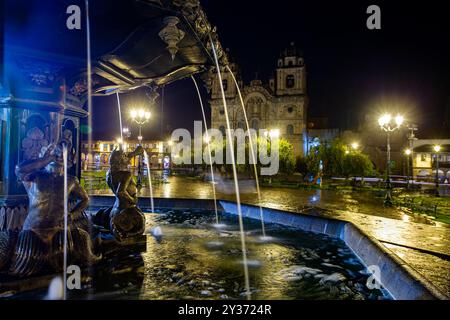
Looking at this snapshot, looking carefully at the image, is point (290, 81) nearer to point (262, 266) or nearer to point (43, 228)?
point (262, 266)

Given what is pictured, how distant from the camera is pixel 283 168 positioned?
102ft

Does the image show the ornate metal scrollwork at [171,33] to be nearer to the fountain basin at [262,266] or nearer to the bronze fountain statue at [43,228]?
the bronze fountain statue at [43,228]

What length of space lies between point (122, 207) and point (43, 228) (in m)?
1.75

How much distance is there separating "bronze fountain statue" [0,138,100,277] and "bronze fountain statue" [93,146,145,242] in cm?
119

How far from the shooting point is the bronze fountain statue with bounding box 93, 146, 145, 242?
5852 mm

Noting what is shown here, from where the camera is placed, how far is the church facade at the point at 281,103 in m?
61.4

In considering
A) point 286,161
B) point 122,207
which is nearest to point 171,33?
point 122,207

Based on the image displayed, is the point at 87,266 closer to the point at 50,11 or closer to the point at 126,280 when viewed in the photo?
the point at 126,280

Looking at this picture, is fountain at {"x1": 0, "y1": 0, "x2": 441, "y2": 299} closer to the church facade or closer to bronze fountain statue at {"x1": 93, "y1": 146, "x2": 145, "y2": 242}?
bronze fountain statue at {"x1": 93, "y1": 146, "x2": 145, "y2": 242}

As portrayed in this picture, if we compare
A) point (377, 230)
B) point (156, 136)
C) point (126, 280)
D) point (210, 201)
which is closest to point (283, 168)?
point (210, 201)

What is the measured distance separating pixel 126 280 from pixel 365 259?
3.94m

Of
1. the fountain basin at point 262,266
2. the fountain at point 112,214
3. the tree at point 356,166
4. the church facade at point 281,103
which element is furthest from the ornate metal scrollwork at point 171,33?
the church facade at point 281,103

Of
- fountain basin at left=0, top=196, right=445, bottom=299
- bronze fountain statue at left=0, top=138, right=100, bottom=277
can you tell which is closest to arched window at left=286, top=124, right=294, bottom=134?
fountain basin at left=0, top=196, right=445, bottom=299

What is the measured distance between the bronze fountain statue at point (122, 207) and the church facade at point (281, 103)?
55783 millimetres
